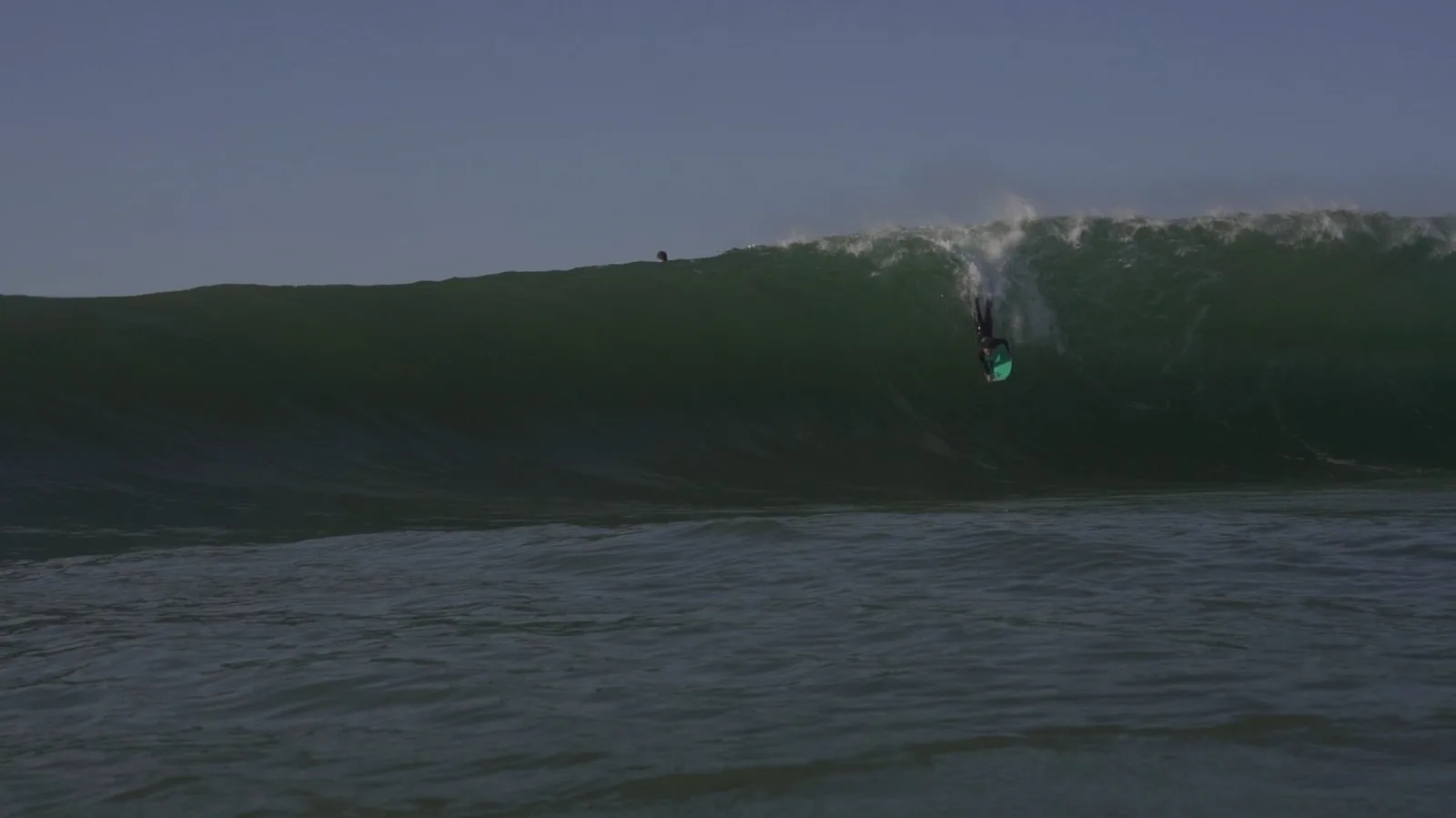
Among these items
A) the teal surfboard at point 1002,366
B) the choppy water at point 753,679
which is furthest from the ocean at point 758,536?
the teal surfboard at point 1002,366

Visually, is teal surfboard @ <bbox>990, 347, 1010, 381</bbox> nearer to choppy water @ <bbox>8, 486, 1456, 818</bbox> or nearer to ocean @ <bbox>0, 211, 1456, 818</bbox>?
ocean @ <bbox>0, 211, 1456, 818</bbox>

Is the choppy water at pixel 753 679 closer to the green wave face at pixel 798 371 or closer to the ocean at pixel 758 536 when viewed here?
the ocean at pixel 758 536

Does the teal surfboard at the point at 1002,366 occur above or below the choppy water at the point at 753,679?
above

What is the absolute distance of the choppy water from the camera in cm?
386

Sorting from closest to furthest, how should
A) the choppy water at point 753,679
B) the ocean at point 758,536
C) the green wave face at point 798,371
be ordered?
the choppy water at point 753,679 → the ocean at point 758,536 → the green wave face at point 798,371

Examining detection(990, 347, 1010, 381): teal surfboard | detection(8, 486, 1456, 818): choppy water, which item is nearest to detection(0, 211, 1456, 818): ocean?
detection(8, 486, 1456, 818): choppy water

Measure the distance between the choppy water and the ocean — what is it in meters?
A: 0.03

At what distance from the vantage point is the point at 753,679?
4961mm

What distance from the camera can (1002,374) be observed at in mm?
12523

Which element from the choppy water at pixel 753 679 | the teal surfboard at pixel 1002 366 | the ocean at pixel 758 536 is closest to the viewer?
the choppy water at pixel 753 679

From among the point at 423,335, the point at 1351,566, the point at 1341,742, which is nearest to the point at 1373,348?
the point at 423,335

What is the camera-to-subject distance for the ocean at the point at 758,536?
13.4ft

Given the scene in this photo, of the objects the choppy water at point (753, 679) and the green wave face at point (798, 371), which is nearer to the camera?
the choppy water at point (753, 679)

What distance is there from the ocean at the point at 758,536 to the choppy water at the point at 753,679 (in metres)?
0.03
